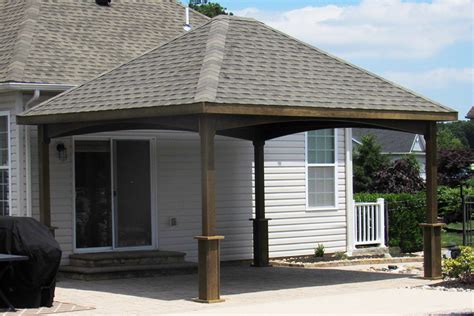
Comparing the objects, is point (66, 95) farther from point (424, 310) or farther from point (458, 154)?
point (458, 154)

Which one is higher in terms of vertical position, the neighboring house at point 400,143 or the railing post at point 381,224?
the neighboring house at point 400,143

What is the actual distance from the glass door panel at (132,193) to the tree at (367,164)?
21.1 meters

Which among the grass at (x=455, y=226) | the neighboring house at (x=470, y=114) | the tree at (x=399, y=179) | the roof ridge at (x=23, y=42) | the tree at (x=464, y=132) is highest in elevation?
the tree at (x=464, y=132)

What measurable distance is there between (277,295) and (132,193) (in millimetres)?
4864

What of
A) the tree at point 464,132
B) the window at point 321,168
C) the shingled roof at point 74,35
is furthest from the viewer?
the tree at point 464,132

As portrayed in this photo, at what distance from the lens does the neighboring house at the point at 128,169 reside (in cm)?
1748

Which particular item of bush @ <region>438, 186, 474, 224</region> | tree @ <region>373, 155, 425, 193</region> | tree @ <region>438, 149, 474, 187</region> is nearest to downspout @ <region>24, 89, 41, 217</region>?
bush @ <region>438, 186, 474, 224</region>

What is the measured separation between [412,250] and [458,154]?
1574 centimetres

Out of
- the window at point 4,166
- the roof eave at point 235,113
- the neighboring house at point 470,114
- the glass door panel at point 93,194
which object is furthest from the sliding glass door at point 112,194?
the neighboring house at point 470,114

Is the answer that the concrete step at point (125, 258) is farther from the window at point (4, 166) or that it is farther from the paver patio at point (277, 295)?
the window at point (4, 166)

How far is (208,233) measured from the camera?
13.9 meters

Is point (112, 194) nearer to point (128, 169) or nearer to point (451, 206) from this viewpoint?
point (128, 169)

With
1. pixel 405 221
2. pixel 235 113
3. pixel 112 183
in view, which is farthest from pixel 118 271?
pixel 405 221

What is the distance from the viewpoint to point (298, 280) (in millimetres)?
16984
